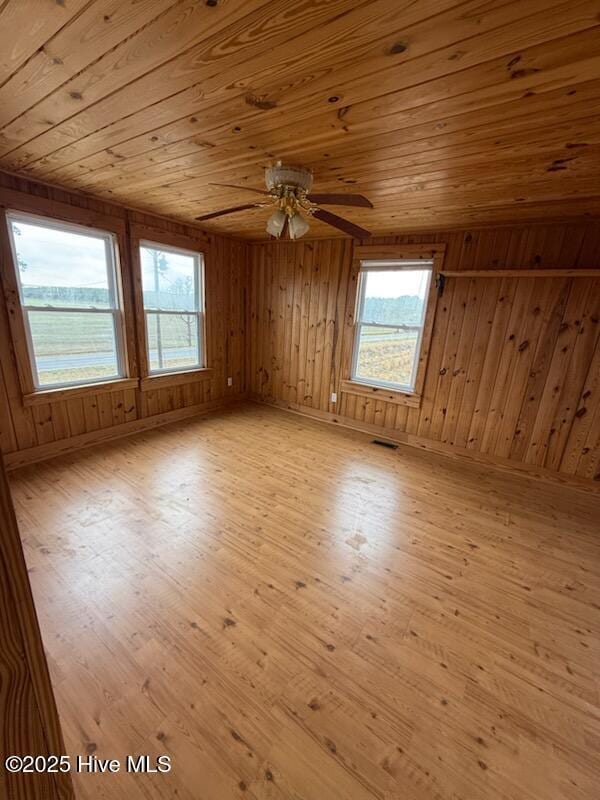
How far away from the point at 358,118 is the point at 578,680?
2.81 meters

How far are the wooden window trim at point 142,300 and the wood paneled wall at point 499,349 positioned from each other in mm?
1169

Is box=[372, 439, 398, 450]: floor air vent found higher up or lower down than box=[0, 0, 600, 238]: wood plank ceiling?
lower down

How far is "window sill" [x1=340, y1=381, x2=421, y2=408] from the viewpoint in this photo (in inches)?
151

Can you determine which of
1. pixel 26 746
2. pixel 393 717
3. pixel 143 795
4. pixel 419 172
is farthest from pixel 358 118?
pixel 143 795

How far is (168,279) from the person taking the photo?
157 inches

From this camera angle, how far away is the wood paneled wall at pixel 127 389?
2852 mm

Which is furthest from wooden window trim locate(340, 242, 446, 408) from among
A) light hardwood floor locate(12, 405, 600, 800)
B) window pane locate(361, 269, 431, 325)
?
light hardwood floor locate(12, 405, 600, 800)

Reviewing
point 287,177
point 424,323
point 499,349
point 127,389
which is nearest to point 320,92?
point 287,177

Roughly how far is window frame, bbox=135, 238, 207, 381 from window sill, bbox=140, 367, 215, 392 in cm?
1

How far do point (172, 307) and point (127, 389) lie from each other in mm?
1168

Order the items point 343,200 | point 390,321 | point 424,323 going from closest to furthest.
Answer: point 343,200, point 424,323, point 390,321

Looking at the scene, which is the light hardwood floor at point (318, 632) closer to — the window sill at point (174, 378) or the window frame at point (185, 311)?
the window sill at point (174, 378)

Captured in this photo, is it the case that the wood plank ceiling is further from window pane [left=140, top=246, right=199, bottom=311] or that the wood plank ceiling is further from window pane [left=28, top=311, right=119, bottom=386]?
window pane [left=140, top=246, right=199, bottom=311]

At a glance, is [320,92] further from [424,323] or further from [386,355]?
[386,355]
